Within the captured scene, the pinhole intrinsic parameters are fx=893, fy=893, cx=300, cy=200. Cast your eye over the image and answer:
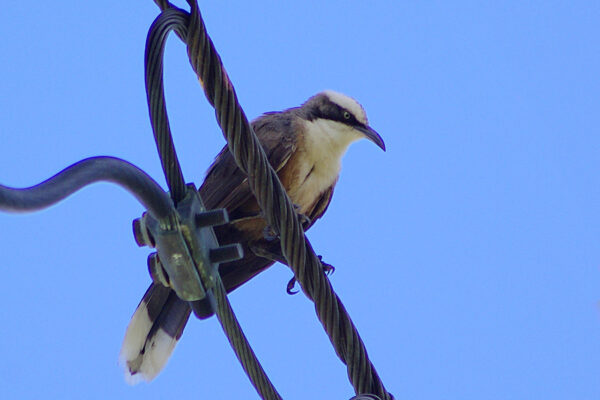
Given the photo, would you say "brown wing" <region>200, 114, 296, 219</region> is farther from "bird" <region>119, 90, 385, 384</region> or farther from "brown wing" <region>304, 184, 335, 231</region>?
"brown wing" <region>304, 184, 335, 231</region>

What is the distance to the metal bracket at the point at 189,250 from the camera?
2.57m

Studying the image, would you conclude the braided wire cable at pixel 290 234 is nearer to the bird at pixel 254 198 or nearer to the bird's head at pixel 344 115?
the bird at pixel 254 198

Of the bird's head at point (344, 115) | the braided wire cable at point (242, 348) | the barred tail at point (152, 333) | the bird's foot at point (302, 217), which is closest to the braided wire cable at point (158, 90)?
the braided wire cable at point (242, 348)

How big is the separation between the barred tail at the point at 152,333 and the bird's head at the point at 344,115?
1.64 metres

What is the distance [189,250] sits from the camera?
2.63 meters

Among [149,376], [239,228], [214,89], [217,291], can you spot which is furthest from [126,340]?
[214,89]

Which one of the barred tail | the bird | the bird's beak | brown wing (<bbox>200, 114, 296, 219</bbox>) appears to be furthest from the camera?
the bird's beak

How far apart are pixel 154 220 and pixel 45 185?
740mm

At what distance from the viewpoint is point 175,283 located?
2.69 metres

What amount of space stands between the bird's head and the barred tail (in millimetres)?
1637

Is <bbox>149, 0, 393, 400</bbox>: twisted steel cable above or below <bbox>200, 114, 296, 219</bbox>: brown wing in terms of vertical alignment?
below

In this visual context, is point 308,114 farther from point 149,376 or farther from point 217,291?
point 217,291

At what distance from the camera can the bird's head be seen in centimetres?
568

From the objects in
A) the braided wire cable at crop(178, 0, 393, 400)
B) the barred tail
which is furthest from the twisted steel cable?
the barred tail
